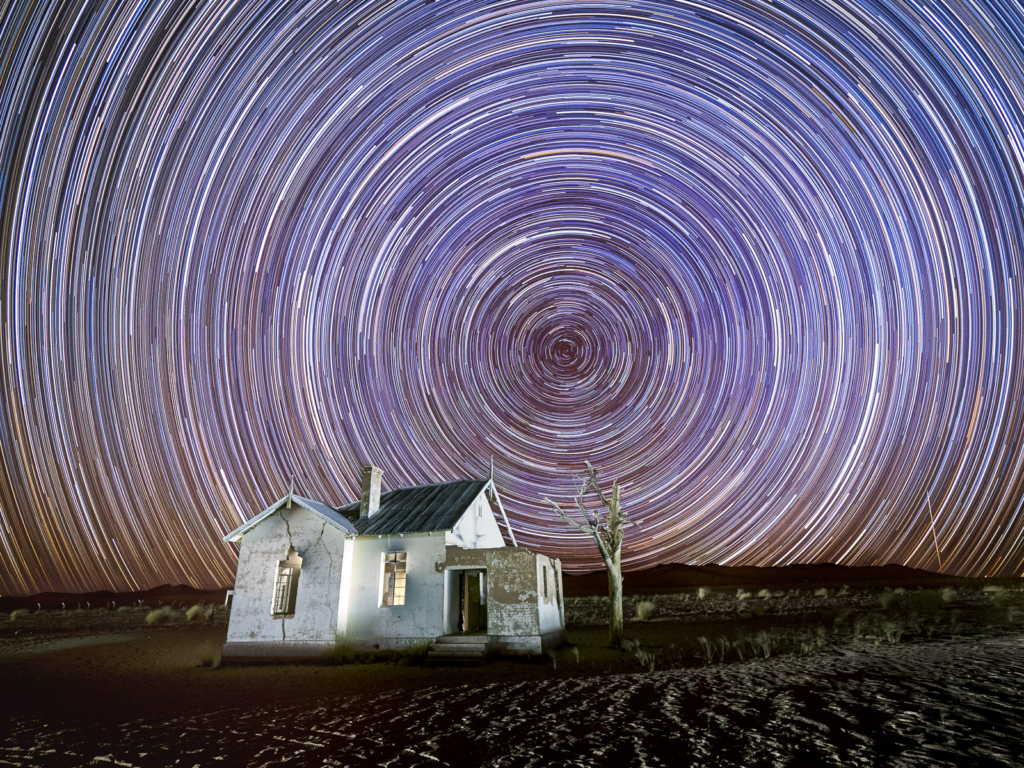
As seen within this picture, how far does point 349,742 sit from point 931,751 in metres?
6.07

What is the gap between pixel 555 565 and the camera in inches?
772

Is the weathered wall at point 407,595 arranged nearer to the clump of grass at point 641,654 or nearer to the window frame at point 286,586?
the window frame at point 286,586

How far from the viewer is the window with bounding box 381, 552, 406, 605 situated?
16641mm

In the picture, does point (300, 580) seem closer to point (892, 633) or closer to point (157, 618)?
point (892, 633)

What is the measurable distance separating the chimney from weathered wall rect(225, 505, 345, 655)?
278 cm

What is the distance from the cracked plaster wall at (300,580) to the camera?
1595cm

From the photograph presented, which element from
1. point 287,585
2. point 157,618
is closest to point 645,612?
point 287,585

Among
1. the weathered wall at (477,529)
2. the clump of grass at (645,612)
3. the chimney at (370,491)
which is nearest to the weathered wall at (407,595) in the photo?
the weathered wall at (477,529)

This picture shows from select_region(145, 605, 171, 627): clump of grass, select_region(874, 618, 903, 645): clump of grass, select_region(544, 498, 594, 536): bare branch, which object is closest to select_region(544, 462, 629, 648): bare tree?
select_region(544, 498, 594, 536): bare branch

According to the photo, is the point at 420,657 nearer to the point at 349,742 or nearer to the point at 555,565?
the point at 555,565

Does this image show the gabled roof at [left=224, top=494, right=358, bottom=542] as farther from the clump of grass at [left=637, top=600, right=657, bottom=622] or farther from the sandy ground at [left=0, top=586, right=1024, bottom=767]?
the clump of grass at [left=637, top=600, right=657, bottom=622]

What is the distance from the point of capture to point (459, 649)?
48.7ft

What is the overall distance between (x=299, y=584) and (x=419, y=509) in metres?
4.40

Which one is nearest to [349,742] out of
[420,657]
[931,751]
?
[931,751]
